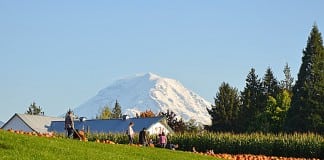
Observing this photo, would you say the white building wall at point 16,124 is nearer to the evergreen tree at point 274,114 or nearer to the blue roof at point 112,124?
the blue roof at point 112,124

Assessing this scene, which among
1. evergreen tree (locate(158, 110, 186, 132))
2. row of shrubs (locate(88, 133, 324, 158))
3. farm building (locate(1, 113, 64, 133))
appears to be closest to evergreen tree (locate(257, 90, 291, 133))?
evergreen tree (locate(158, 110, 186, 132))

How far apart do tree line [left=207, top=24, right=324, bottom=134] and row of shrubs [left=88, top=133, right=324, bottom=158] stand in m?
25.0

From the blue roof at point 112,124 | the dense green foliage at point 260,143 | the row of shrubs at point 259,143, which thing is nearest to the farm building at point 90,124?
the blue roof at point 112,124

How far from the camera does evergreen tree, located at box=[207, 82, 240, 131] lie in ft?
293

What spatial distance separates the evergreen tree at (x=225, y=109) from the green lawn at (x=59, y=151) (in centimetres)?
6712

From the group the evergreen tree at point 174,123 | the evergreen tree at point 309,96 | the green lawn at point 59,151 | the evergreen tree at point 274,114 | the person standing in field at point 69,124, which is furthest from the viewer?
the evergreen tree at point 174,123

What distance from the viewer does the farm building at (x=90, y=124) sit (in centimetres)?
8244

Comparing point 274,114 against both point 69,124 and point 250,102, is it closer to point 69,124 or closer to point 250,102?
point 250,102

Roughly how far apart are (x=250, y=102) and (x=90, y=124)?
22851 mm

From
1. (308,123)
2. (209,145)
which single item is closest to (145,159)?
(209,145)

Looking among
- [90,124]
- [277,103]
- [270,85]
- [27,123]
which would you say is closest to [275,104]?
[277,103]

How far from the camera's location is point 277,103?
83.7m

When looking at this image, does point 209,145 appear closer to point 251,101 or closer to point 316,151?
point 316,151

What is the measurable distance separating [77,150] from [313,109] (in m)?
A: 53.8
